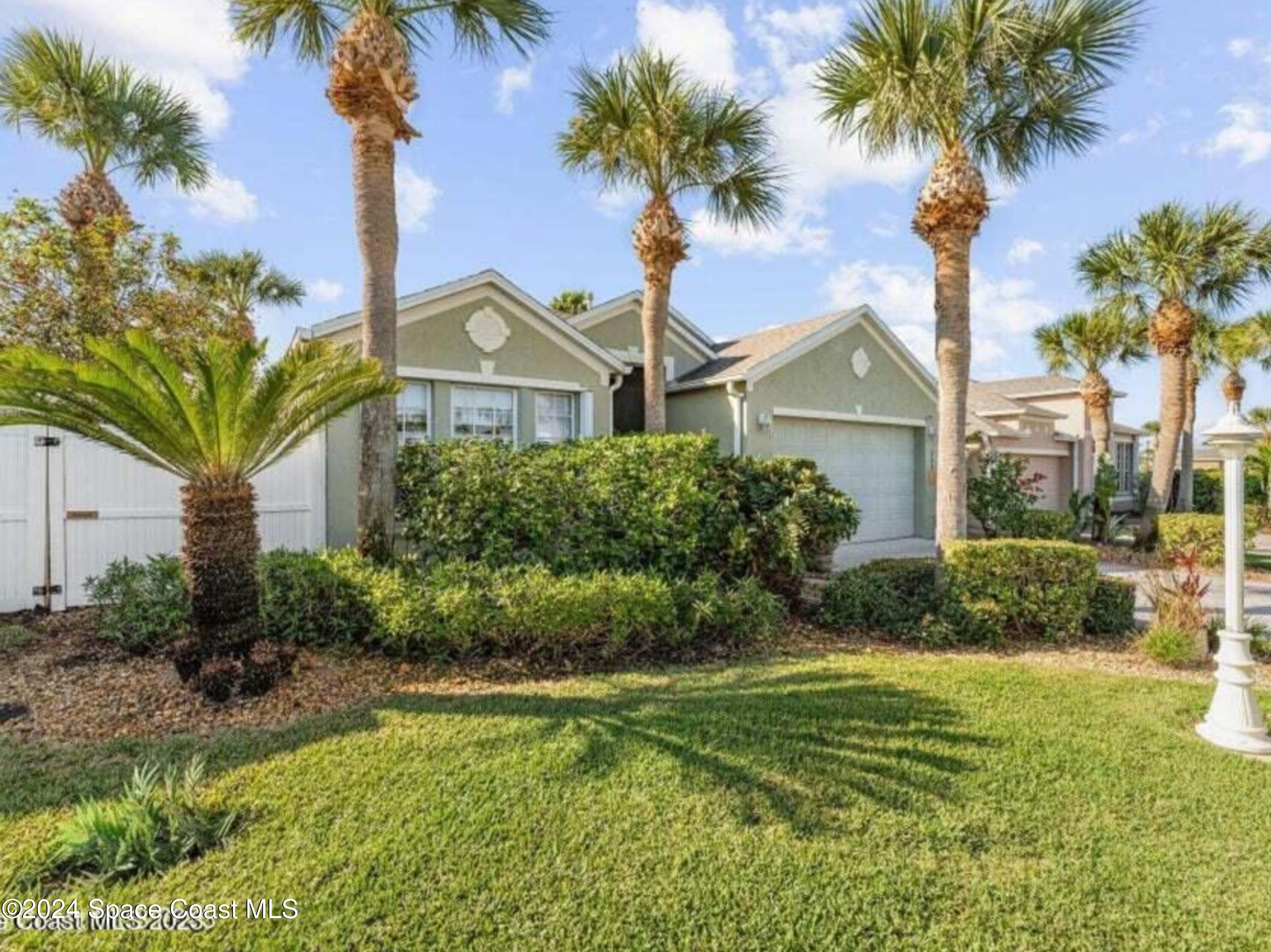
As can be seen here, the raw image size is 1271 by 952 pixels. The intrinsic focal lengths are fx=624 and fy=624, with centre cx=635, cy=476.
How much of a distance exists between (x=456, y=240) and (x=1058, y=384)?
2566cm

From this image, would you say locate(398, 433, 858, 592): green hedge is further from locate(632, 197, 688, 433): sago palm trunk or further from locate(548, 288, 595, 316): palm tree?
locate(548, 288, 595, 316): palm tree

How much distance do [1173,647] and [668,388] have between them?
10.5 metres

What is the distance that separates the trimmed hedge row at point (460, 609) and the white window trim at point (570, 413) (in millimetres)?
5520

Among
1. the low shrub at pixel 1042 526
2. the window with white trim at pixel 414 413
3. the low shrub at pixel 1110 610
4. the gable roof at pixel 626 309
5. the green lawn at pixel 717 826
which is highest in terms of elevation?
the gable roof at pixel 626 309

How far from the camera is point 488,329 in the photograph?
1189cm

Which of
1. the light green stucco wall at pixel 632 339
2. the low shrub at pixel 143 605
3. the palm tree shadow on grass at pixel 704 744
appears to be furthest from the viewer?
the light green stucco wall at pixel 632 339

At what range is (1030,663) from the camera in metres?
7.12

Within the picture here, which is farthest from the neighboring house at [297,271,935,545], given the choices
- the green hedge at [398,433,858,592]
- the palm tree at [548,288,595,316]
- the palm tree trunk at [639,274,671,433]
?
the palm tree at [548,288,595,316]

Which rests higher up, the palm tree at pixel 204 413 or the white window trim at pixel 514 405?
the white window trim at pixel 514 405

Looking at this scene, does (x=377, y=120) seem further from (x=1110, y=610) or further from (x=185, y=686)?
(x=1110, y=610)

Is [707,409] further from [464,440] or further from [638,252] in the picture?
[464,440]

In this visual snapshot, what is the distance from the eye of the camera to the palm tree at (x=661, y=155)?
11.4m

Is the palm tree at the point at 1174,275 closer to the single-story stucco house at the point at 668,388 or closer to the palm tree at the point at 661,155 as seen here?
the single-story stucco house at the point at 668,388

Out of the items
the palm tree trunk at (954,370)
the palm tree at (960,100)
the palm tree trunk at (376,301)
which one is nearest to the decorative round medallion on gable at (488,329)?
the palm tree trunk at (376,301)
